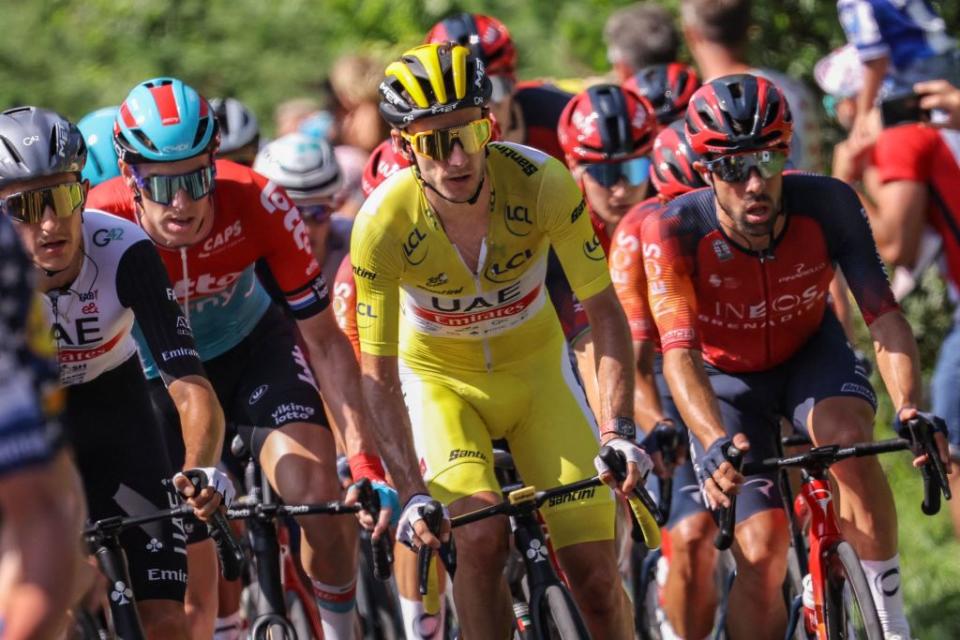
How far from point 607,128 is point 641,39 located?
2.13 m

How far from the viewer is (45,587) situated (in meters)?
3.18

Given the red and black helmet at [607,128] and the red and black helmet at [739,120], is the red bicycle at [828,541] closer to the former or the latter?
the red and black helmet at [739,120]

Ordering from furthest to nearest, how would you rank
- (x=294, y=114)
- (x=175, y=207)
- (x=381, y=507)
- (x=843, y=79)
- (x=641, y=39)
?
1. (x=294, y=114)
2. (x=641, y=39)
3. (x=843, y=79)
4. (x=175, y=207)
5. (x=381, y=507)

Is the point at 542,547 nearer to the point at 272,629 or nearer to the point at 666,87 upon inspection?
the point at 272,629

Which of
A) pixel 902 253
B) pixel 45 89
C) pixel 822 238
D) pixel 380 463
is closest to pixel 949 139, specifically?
pixel 902 253

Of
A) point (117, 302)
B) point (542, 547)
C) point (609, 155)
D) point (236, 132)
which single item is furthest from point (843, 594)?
point (236, 132)

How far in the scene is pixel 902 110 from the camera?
710 centimetres

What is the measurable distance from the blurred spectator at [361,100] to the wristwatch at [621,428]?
6.29 m

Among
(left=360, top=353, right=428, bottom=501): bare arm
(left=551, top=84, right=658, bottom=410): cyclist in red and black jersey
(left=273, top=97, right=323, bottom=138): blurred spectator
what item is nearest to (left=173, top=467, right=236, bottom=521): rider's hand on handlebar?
(left=360, top=353, right=428, bottom=501): bare arm

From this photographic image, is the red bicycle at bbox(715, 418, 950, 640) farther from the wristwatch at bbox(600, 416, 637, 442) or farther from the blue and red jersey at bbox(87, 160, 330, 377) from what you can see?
the blue and red jersey at bbox(87, 160, 330, 377)

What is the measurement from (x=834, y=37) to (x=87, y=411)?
6.58 meters

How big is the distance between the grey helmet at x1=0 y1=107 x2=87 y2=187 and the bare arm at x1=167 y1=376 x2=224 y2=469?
799 millimetres

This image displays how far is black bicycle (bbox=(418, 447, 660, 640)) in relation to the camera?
541cm

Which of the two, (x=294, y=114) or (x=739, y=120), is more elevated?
(x=294, y=114)
